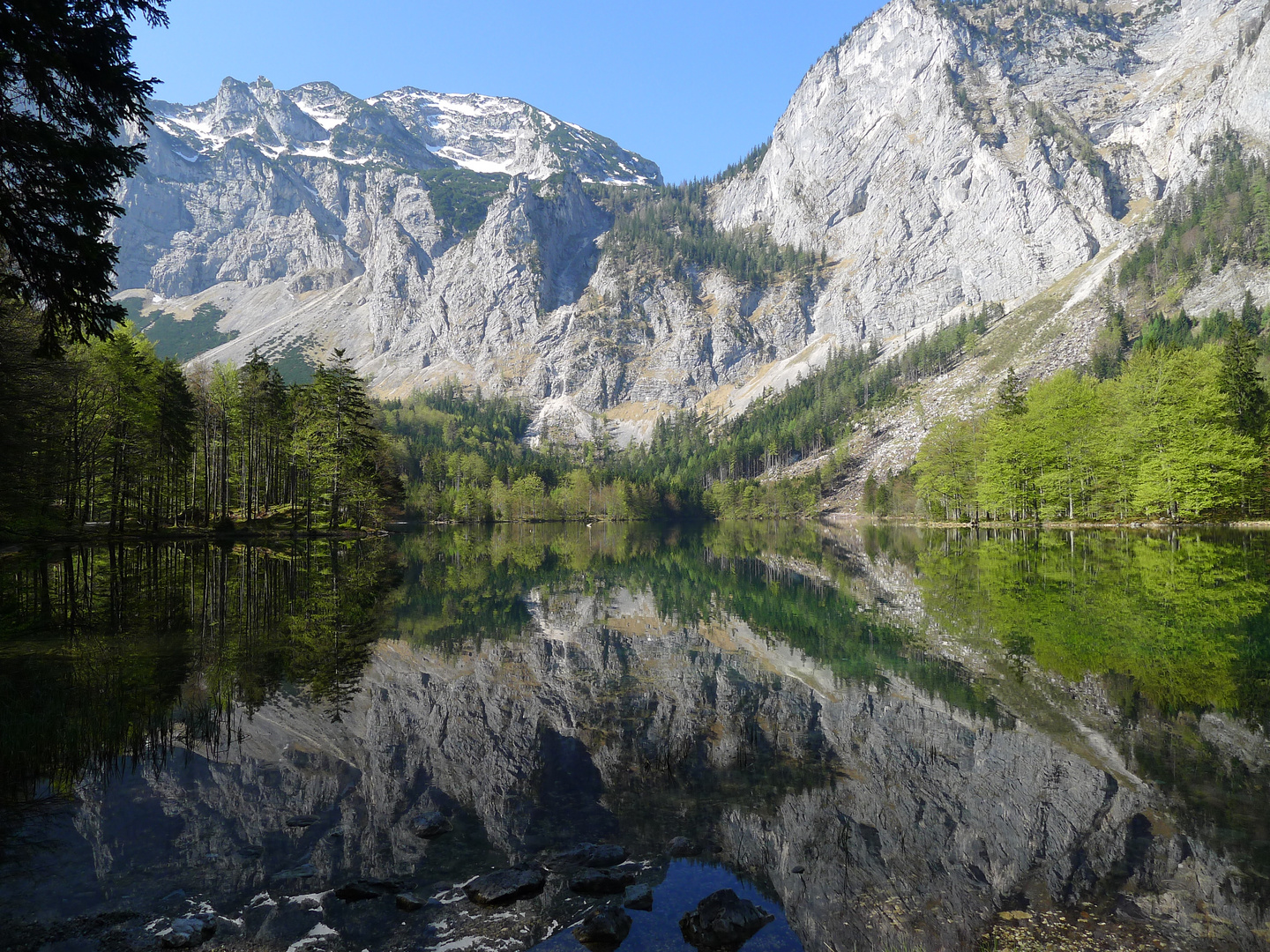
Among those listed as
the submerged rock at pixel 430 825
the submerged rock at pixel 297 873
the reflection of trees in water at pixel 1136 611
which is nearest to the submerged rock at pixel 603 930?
the submerged rock at pixel 430 825

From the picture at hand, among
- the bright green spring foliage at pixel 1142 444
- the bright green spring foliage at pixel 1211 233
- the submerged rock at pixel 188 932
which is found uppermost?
the bright green spring foliage at pixel 1211 233

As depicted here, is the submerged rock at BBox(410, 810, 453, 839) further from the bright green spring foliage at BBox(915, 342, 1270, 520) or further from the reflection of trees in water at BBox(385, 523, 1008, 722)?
the bright green spring foliage at BBox(915, 342, 1270, 520)

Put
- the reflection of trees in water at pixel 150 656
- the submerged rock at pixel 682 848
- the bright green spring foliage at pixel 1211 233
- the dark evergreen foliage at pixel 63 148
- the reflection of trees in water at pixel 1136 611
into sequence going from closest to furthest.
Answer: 1. the submerged rock at pixel 682 848
2. the reflection of trees in water at pixel 150 656
3. the dark evergreen foliage at pixel 63 148
4. the reflection of trees in water at pixel 1136 611
5. the bright green spring foliage at pixel 1211 233

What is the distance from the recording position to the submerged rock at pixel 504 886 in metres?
6.38

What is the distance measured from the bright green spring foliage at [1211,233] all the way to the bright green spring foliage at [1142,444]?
342ft

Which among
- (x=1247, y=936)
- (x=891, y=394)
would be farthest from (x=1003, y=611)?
(x=891, y=394)

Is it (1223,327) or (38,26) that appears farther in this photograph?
(1223,327)

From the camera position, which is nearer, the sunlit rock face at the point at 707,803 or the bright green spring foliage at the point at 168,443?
the sunlit rock face at the point at 707,803

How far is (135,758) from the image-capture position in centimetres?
917

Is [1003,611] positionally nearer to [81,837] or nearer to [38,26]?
[81,837]

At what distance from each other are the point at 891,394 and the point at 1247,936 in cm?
18519

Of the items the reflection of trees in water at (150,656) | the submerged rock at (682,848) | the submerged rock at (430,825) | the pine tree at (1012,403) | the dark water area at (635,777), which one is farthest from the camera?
the pine tree at (1012,403)

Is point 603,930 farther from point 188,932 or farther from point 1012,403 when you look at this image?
point 1012,403

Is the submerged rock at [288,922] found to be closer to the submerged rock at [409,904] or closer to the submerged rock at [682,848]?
the submerged rock at [409,904]
